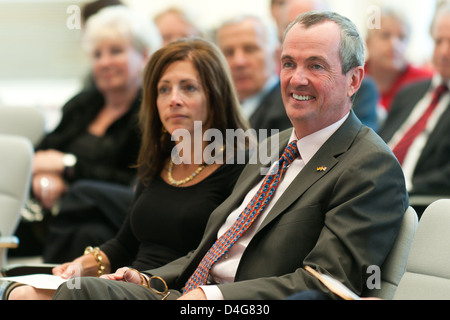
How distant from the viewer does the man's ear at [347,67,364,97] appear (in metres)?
2.10

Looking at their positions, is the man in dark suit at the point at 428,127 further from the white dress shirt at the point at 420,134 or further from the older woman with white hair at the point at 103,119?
the older woman with white hair at the point at 103,119

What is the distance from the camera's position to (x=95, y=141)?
3.76 metres

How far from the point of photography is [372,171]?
1.89m

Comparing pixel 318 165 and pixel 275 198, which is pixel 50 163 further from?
pixel 318 165

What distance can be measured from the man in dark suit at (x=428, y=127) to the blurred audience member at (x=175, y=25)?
4.75 ft

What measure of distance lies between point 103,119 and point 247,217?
1938 mm

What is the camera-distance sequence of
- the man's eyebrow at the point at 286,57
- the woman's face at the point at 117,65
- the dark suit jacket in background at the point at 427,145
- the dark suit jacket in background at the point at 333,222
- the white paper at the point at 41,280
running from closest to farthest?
the dark suit jacket in background at the point at 333,222 < the man's eyebrow at the point at 286,57 < the white paper at the point at 41,280 < the dark suit jacket in background at the point at 427,145 < the woman's face at the point at 117,65

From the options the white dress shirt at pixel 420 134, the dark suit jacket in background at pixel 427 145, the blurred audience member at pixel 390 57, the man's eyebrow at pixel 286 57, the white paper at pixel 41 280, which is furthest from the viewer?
the blurred audience member at pixel 390 57

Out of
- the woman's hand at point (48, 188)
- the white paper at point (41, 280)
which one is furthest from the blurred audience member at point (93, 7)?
the white paper at point (41, 280)

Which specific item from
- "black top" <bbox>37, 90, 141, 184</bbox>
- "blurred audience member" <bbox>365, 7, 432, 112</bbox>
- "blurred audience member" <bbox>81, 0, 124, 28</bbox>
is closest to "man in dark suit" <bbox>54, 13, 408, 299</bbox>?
"black top" <bbox>37, 90, 141, 184</bbox>

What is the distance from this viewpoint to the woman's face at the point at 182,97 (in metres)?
2.57

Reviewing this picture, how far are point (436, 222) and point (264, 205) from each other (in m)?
0.50

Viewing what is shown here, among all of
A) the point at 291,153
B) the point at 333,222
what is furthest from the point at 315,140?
the point at 333,222

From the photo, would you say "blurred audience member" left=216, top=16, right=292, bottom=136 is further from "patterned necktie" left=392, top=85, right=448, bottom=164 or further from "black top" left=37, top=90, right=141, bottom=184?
"patterned necktie" left=392, top=85, right=448, bottom=164
